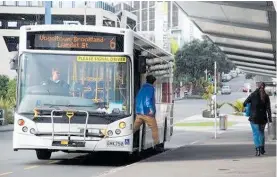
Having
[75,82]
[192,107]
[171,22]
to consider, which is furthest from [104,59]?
[171,22]

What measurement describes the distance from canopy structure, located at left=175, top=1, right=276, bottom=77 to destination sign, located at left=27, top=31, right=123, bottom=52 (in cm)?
498

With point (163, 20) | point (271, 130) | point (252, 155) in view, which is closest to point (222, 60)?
point (163, 20)

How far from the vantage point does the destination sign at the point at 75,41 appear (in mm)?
14688

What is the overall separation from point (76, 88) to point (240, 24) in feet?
36.1

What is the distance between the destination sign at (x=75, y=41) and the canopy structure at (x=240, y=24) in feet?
16.3

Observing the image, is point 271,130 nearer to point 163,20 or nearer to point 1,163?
point 1,163

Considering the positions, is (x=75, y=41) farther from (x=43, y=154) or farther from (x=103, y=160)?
(x=103, y=160)

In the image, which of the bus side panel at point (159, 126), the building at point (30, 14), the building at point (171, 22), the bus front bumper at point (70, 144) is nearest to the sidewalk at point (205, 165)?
the bus side panel at point (159, 126)

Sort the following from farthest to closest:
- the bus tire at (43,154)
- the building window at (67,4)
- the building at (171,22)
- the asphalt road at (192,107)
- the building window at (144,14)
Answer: the building window at (144,14) → the building at (171,22) → the building window at (67,4) → the asphalt road at (192,107) → the bus tire at (43,154)

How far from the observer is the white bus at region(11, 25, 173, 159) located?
46.9 ft

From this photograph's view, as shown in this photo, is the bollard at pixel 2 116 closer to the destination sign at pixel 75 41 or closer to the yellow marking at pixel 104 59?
the destination sign at pixel 75 41

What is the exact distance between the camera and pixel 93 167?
48.5 ft

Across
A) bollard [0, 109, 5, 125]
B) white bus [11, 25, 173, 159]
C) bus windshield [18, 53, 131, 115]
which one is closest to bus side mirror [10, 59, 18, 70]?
white bus [11, 25, 173, 159]

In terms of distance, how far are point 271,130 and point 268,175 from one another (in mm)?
12792
